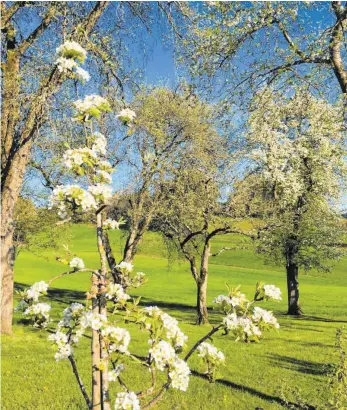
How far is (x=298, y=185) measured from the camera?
942 inches

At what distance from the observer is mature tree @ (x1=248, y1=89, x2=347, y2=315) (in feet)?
75.5

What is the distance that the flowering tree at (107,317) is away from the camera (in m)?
3.30

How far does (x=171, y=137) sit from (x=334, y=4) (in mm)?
11231

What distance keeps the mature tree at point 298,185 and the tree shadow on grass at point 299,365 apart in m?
7.71

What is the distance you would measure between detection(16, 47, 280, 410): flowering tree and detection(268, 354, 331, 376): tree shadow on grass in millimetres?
10561

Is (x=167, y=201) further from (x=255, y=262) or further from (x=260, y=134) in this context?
(x=255, y=262)

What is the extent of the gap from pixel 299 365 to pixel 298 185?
38.9 ft

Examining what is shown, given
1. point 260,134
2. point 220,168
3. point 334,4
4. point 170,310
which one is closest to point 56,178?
point 220,168

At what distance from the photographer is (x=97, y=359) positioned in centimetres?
361

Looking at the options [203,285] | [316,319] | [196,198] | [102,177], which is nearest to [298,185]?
[196,198]

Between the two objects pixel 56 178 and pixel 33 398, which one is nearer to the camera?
pixel 33 398

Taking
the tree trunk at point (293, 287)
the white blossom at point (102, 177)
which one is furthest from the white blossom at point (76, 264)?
the tree trunk at point (293, 287)

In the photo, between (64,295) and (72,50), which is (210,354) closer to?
(72,50)

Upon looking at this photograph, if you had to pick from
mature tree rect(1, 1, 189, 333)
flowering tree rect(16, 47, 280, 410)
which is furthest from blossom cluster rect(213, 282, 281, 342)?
mature tree rect(1, 1, 189, 333)
